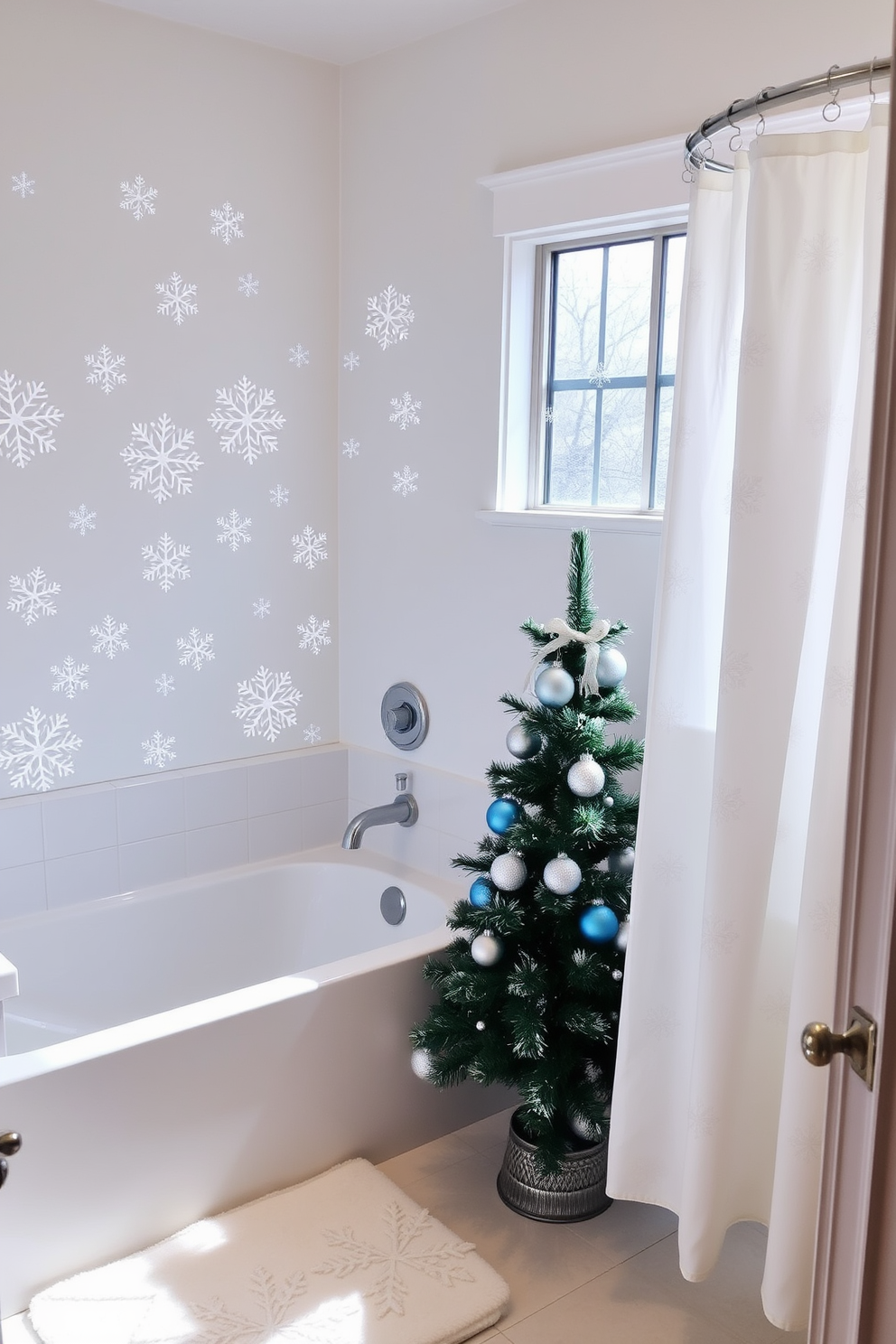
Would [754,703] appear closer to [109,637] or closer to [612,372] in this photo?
[612,372]

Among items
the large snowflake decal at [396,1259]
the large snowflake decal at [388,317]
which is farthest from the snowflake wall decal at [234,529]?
the large snowflake decal at [396,1259]

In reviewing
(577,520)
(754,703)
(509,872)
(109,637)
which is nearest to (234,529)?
(109,637)

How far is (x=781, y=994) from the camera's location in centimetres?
187

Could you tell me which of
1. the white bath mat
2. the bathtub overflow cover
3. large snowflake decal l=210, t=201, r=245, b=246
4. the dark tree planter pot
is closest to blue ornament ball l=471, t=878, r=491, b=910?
the dark tree planter pot

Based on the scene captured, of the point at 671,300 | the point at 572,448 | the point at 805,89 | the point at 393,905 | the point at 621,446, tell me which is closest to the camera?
the point at 805,89

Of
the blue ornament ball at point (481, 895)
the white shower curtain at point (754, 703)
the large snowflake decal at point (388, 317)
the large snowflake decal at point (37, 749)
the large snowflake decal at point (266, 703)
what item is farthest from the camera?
the large snowflake decal at point (266, 703)

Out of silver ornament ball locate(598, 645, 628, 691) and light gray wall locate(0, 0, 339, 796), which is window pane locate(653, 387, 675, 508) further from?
light gray wall locate(0, 0, 339, 796)

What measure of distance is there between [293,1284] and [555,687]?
1134 millimetres

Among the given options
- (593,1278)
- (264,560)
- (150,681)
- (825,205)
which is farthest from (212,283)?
(593,1278)

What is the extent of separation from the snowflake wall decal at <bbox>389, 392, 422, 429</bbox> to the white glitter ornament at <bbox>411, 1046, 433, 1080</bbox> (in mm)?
1513

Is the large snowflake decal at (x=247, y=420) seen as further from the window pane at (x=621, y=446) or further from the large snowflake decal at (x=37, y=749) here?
the window pane at (x=621, y=446)

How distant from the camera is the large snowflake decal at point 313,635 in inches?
124

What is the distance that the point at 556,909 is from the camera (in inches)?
82.4

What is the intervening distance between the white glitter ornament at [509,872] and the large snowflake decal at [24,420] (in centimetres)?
142
